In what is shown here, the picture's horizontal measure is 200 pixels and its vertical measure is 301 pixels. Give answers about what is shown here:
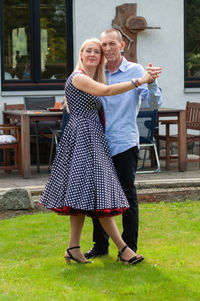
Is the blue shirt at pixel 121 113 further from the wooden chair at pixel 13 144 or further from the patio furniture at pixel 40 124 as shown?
the patio furniture at pixel 40 124

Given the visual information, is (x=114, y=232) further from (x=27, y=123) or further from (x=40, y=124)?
(x=40, y=124)

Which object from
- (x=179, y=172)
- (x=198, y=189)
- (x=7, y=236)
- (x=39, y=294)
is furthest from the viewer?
(x=179, y=172)

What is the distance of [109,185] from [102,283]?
27.0 inches

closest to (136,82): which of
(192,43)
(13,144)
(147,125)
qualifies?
(147,125)

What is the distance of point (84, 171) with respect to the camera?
4691 mm

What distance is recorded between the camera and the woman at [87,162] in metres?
4.64

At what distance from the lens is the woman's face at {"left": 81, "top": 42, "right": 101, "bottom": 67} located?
4.71 meters

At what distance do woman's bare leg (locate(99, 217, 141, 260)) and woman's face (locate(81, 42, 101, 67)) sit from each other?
111 cm

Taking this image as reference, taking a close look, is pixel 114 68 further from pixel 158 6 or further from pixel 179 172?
pixel 158 6

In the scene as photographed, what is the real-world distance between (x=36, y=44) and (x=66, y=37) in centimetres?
53

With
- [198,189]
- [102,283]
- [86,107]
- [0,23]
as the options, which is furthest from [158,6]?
[102,283]

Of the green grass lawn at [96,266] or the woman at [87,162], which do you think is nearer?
the green grass lawn at [96,266]

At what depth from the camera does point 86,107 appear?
4.77 m

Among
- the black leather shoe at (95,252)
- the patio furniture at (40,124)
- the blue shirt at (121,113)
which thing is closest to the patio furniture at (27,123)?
the patio furniture at (40,124)
